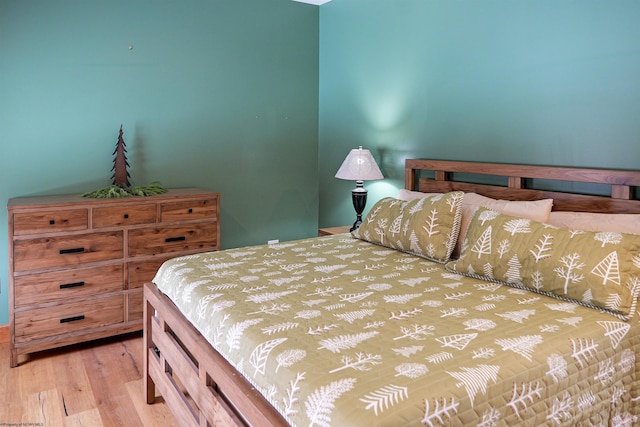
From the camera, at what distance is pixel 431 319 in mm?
1716

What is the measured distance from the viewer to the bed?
1325 millimetres

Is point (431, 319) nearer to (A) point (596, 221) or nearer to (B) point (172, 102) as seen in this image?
(A) point (596, 221)

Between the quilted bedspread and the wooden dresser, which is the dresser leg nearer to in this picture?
the wooden dresser

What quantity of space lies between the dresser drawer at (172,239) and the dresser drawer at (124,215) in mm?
72

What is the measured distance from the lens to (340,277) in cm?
224

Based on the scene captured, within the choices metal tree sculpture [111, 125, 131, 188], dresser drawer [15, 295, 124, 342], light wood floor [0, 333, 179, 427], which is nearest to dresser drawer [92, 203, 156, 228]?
metal tree sculpture [111, 125, 131, 188]

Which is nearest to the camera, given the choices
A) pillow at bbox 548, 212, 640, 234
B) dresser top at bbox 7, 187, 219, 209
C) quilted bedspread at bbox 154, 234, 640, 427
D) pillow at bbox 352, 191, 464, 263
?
quilted bedspread at bbox 154, 234, 640, 427

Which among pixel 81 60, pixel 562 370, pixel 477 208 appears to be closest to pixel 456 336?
pixel 562 370

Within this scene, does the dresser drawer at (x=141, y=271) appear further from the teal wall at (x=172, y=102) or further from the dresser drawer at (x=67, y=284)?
the teal wall at (x=172, y=102)

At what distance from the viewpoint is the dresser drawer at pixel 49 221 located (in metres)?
2.84

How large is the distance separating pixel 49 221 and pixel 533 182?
113 inches

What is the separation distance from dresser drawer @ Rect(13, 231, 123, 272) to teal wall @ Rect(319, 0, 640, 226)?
6.50 feet

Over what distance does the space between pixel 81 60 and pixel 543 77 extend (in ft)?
9.78

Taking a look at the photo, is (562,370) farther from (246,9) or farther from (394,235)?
(246,9)
